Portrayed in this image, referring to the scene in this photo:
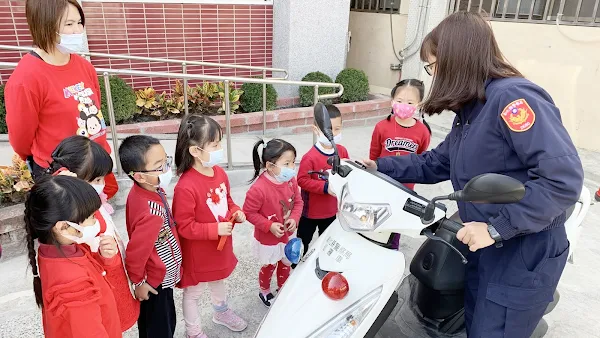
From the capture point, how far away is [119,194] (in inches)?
149

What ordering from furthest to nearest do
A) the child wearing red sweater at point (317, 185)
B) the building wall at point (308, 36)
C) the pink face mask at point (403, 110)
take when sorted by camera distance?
the building wall at point (308, 36), the pink face mask at point (403, 110), the child wearing red sweater at point (317, 185)

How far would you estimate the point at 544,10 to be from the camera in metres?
5.71

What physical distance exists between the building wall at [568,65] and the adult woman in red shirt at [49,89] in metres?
5.33

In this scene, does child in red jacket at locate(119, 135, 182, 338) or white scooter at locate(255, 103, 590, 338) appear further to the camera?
child in red jacket at locate(119, 135, 182, 338)

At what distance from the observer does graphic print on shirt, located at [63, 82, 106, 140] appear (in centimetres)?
228

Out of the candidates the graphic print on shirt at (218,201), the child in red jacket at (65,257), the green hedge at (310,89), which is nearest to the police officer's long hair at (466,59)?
the graphic print on shirt at (218,201)

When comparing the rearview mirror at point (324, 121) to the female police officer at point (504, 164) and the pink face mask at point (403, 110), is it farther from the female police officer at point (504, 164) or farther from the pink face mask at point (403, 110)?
the pink face mask at point (403, 110)

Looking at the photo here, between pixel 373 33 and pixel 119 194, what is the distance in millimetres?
6196

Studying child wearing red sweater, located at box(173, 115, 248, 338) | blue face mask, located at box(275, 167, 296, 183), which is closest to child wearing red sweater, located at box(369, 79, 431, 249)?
blue face mask, located at box(275, 167, 296, 183)

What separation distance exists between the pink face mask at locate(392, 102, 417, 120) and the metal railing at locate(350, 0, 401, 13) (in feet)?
18.4

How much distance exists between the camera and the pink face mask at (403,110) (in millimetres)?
2932

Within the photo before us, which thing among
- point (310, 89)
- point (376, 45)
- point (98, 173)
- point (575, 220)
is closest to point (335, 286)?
point (98, 173)

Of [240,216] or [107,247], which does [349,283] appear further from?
[107,247]

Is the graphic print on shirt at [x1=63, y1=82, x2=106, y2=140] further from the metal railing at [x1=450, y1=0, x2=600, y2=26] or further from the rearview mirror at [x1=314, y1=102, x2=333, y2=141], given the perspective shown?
the metal railing at [x1=450, y1=0, x2=600, y2=26]
